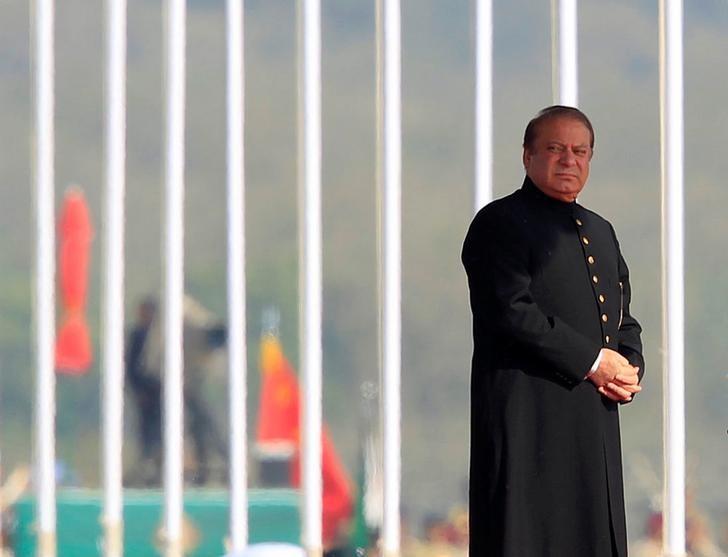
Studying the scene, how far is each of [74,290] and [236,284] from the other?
13.7ft

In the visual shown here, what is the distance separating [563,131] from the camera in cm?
321

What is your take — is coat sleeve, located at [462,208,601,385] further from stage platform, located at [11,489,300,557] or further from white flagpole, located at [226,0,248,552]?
stage platform, located at [11,489,300,557]

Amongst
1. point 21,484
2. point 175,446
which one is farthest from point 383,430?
point 21,484

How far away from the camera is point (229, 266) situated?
4.32 metres

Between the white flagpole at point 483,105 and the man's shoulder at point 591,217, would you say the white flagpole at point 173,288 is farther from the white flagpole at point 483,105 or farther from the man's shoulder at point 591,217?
the man's shoulder at point 591,217

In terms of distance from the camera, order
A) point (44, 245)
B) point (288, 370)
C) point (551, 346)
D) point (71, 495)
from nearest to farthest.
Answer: point (551, 346) < point (44, 245) < point (71, 495) < point (288, 370)

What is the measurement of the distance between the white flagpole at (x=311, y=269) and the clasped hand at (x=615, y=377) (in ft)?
3.59

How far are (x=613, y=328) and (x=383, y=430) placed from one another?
100 cm

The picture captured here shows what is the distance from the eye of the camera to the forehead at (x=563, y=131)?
3205 mm

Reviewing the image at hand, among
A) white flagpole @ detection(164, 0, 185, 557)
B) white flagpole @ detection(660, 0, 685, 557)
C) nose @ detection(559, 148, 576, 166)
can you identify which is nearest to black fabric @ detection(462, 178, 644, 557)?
nose @ detection(559, 148, 576, 166)

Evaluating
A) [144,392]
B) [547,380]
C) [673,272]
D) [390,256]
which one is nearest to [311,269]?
[390,256]

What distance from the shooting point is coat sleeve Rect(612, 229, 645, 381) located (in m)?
3.36

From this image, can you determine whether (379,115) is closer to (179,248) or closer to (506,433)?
(179,248)

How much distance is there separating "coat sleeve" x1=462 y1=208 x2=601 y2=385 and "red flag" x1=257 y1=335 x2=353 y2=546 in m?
4.44
